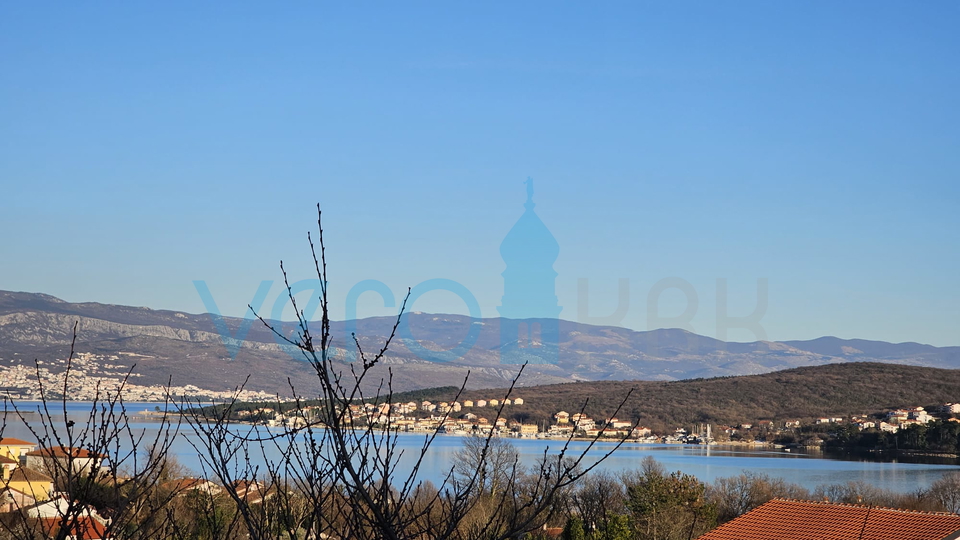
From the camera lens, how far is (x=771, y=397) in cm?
7412

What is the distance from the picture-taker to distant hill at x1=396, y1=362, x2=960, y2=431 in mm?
70125

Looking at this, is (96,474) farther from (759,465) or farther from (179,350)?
(179,350)

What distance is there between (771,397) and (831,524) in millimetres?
63968

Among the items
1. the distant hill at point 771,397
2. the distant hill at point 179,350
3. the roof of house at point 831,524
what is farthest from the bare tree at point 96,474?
the distant hill at point 771,397

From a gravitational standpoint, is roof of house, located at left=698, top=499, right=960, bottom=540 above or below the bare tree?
below

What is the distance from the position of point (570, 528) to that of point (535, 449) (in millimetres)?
44029

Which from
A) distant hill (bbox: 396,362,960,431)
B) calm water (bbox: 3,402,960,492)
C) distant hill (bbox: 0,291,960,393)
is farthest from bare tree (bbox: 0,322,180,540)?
distant hill (bbox: 396,362,960,431)

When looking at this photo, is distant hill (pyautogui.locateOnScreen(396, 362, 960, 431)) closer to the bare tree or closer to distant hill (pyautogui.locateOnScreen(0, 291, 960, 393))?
distant hill (pyautogui.locateOnScreen(0, 291, 960, 393))

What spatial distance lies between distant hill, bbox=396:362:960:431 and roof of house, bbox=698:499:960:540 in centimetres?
5316

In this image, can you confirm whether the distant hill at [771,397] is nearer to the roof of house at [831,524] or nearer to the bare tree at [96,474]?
the roof of house at [831,524]

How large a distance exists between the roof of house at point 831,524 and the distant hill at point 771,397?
174 feet

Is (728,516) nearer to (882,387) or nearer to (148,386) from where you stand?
(882,387)

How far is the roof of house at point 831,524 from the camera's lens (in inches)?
485

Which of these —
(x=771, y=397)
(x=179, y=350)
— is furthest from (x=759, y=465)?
(x=179, y=350)
